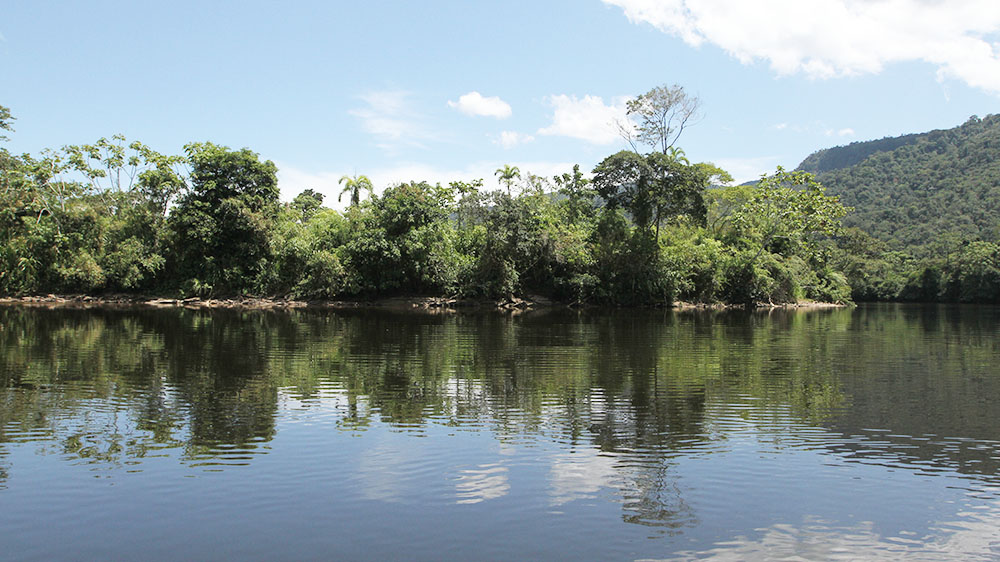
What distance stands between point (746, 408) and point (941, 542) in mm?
5798

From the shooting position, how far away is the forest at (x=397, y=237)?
162 ft

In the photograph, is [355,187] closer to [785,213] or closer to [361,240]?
[361,240]

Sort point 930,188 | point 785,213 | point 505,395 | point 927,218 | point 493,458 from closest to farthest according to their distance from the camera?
point 493,458, point 505,395, point 785,213, point 927,218, point 930,188

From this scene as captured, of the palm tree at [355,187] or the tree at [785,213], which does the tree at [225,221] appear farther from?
the tree at [785,213]

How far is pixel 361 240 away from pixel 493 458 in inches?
1672

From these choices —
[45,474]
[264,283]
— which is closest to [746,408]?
[45,474]

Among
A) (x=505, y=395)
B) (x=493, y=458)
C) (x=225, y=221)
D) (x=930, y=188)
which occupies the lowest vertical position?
(x=493, y=458)

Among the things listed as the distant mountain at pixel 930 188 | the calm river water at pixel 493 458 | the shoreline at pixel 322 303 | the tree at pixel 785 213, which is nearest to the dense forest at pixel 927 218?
the distant mountain at pixel 930 188

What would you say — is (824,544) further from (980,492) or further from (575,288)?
(575,288)

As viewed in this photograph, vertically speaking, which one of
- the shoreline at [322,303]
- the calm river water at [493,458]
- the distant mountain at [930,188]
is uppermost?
the distant mountain at [930,188]

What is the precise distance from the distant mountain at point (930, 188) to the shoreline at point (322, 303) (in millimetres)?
56690

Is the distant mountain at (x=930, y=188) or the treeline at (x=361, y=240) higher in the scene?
the distant mountain at (x=930, y=188)

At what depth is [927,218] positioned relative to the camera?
10362cm

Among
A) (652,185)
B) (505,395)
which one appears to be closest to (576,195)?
(652,185)
